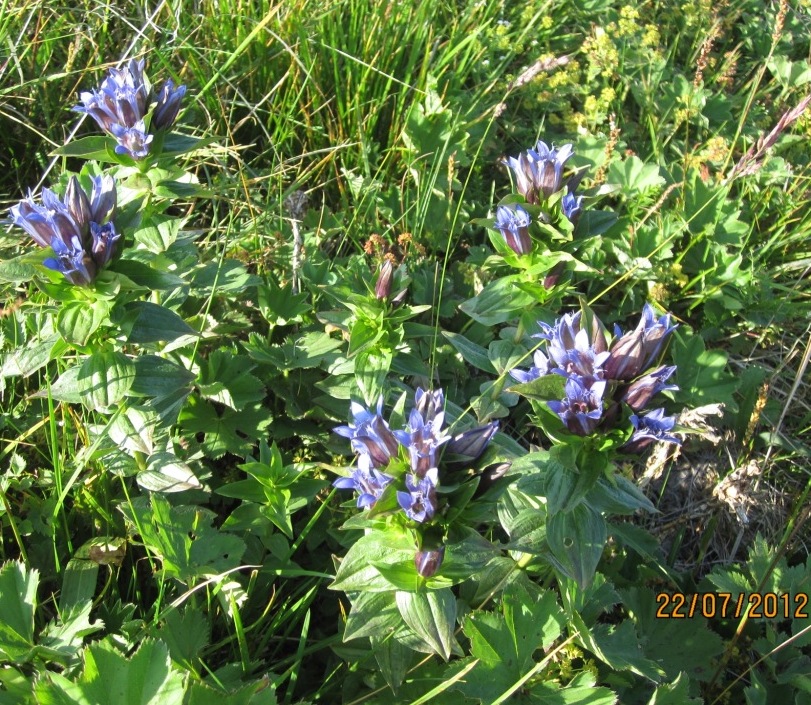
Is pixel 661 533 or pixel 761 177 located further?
pixel 761 177

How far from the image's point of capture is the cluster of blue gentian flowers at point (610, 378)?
153 centimetres

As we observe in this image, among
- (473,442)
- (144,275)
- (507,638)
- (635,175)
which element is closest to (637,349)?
(473,442)

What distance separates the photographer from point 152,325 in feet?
6.39

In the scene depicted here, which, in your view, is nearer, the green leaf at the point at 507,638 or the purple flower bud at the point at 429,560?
the purple flower bud at the point at 429,560

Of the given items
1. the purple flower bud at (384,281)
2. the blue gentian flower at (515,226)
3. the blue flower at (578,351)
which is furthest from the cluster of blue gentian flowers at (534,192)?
A: the blue flower at (578,351)

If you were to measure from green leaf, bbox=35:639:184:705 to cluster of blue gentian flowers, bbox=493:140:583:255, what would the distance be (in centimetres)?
137

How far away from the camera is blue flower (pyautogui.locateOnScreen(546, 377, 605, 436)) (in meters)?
1.51

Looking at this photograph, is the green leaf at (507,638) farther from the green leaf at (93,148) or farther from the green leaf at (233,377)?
the green leaf at (93,148)

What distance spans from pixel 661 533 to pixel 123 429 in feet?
5.64

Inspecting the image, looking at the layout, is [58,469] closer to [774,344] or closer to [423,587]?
[423,587]

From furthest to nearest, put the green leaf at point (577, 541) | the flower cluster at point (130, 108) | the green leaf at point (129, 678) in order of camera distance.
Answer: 1. the flower cluster at point (130, 108)
2. the green leaf at point (577, 541)
3. the green leaf at point (129, 678)

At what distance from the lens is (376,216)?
2990mm

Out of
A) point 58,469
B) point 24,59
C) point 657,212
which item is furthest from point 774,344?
point 24,59

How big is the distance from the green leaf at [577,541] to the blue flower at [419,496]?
0.32 meters
